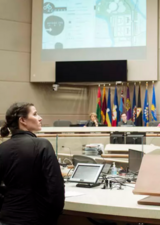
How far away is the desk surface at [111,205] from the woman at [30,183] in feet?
0.97

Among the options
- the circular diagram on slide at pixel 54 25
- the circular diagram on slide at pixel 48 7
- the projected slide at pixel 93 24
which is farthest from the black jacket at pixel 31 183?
the circular diagram on slide at pixel 48 7

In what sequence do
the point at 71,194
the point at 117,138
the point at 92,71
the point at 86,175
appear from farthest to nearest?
the point at 92,71, the point at 117,138, the point at 86,175, the point at 71,194

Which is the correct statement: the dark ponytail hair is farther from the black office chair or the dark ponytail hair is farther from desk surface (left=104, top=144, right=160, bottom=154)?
the black office chair

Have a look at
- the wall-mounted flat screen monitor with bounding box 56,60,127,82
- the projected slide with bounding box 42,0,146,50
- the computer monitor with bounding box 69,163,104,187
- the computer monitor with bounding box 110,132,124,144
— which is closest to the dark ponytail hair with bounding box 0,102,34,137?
the computer monitor with bounding box 69,163,104,187

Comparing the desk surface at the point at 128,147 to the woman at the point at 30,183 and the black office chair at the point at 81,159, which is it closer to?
the black office chair at the point at 81,159

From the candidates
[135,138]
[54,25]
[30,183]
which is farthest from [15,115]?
[54,25]

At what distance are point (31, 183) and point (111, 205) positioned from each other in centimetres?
55

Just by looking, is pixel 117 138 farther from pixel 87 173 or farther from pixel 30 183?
pixel 30 183

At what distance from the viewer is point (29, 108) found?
2.16 metres

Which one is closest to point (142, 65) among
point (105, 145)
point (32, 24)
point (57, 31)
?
point (57, 31)

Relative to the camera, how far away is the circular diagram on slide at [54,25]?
1052 cm

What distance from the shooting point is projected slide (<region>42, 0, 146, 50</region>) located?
33.1 feet

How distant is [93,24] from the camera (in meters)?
10.3

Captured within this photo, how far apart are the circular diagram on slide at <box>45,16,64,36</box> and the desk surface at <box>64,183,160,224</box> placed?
8.51 meters
